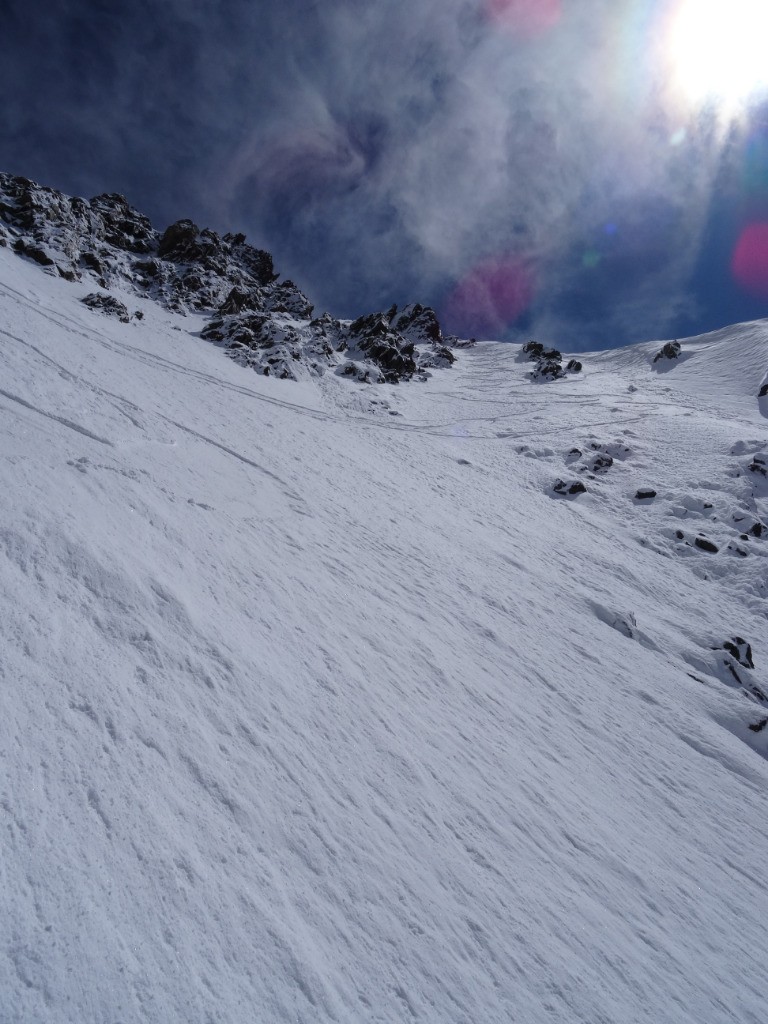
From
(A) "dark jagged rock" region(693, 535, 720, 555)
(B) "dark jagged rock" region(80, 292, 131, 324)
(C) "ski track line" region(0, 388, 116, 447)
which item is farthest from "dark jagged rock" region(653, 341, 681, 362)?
(C) "ski track line" region(0, 388, 116, 447)

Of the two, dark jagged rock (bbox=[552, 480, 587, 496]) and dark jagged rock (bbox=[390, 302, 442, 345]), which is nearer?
dark jagged rock (bbox=[552, 480, 587, 496])

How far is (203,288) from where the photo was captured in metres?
53.6

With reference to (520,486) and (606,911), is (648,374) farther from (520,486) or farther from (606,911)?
(606,911)

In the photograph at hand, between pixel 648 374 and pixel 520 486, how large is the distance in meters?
33.8

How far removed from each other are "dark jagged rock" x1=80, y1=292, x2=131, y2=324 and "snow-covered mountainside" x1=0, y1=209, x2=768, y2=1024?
728 inches

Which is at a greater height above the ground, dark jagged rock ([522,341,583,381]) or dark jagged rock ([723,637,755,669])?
dark jagged rock ([522,341,583,381])

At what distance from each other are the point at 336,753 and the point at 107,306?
35196 millimetres

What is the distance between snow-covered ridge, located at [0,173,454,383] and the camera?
35562mm

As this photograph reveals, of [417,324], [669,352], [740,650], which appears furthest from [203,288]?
[740,650]

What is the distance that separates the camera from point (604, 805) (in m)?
6.20

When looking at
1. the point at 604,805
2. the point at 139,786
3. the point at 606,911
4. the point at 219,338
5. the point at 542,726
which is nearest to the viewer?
the point at 139,786

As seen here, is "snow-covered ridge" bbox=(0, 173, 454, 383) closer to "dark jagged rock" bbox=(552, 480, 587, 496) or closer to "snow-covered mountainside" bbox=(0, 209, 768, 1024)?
"dark jagged rock" bbox=(552, 480, 587, 496)

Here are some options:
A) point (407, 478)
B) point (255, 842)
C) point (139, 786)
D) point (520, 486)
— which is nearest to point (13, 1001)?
point (139, 786)

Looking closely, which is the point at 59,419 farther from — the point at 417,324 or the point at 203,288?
the point at 417,324
